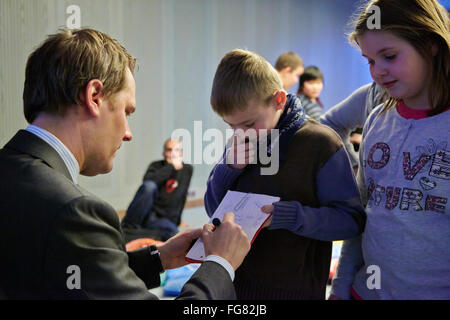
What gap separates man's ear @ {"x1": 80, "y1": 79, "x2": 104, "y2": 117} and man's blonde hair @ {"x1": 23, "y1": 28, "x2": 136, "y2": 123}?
1 centimetres

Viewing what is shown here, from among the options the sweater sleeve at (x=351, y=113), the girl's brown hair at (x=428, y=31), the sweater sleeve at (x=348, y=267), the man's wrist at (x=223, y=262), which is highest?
the girl's brown hair at (x=428, y=31)

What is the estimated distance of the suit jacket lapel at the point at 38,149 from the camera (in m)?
0.96

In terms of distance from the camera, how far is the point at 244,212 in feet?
4.31

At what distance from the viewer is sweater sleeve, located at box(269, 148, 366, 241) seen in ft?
4.24

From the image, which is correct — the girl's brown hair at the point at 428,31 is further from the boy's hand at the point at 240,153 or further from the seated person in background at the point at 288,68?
the seated person in background at the point at 288,68

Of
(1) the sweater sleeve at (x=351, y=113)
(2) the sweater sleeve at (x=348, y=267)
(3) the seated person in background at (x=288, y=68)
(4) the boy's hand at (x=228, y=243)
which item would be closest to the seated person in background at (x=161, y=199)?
(3) the seated person in background at (x=288, y=68)

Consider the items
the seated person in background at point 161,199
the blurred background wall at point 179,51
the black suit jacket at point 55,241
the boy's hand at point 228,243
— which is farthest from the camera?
the blurred background wall at point 179,51

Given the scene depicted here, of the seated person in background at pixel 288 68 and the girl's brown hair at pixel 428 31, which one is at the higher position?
the girl's brown hair at pixel 428 31

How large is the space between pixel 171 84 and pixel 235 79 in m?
4.83

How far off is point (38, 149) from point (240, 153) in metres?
0.67

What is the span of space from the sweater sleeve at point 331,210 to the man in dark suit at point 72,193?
0.20 m

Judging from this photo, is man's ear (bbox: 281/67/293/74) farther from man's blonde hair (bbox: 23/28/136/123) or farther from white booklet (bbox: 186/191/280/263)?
man's blonde hair (bbox: 23/28/136/123)

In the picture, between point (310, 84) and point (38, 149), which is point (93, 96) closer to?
point (38, 149)

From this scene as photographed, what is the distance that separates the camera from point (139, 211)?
418cm
